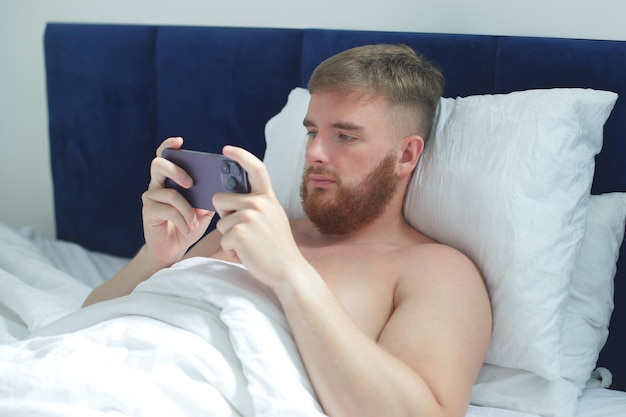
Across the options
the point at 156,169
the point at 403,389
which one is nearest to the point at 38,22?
the point at 156,169

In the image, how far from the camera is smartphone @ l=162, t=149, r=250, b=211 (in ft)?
3.68

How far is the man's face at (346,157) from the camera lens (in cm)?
139

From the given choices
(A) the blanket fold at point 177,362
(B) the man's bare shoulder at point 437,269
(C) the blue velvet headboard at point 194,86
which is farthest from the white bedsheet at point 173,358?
(C) the blue velvet headboard at point 194,86

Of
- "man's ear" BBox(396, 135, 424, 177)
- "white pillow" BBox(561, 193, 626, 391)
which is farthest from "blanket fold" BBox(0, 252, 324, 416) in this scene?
"white pillow" BBox(561, 193, 626, 391)

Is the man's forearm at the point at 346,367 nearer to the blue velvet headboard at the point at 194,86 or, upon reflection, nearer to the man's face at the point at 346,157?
the man's face at the point at 346,157

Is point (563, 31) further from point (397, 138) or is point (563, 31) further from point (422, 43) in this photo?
point (397, 138)

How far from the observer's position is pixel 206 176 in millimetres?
1178

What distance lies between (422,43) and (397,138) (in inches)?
13.6

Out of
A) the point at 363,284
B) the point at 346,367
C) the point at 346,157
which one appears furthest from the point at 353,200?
the point at 346,367

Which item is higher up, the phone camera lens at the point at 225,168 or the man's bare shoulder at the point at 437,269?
the phone camera lens at the point at 225,168

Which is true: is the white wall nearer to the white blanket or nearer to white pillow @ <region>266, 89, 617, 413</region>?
white pillow @ <region>266, 89, 617, 413</region>

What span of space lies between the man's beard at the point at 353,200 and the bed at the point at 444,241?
67 mm

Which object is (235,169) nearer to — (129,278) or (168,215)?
(168,215)

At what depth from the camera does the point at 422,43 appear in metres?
1.68
